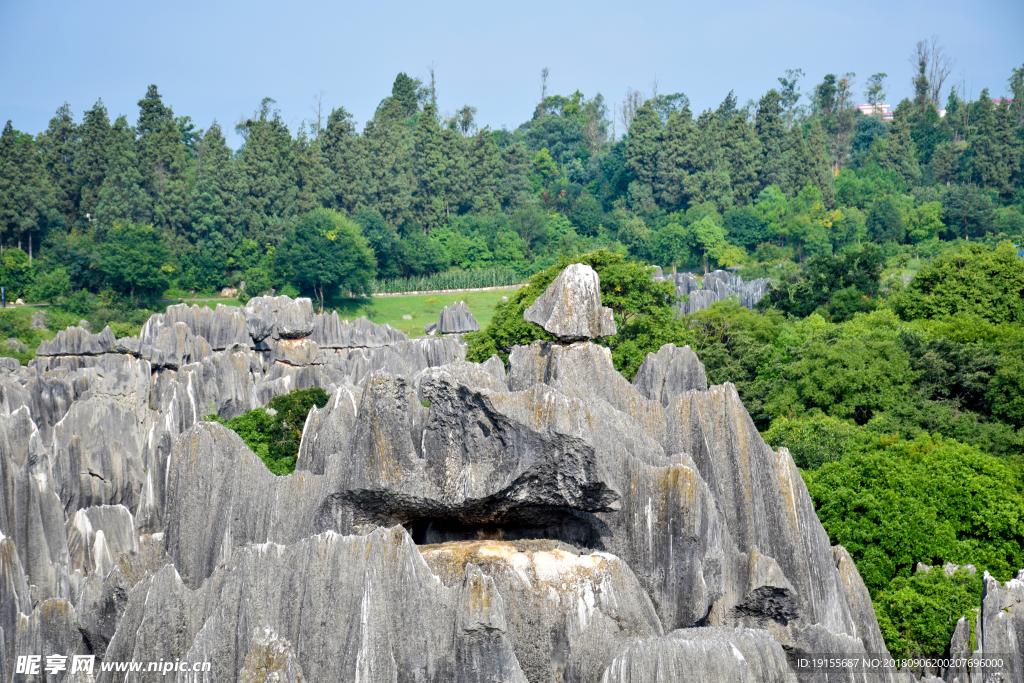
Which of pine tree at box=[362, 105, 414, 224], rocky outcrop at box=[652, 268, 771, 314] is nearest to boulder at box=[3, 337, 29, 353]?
rocky outcrop at box=[652, 268, 771, 314]

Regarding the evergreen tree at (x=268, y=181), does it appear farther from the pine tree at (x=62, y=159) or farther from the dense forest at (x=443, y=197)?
the pine tree at (x=62, y=159)

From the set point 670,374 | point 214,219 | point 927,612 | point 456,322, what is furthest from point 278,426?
point 214,219

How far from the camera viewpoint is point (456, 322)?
4956 centimetres

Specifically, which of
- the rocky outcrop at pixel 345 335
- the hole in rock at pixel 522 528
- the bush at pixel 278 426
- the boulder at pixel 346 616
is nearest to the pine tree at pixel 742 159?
the rocky outcrop at pixel 345 335

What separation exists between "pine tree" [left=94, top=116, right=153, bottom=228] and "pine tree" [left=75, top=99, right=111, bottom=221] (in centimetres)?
46

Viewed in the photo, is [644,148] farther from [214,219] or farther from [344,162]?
[214,219]

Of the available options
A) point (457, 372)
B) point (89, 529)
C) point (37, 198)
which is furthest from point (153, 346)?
point (37, 198)

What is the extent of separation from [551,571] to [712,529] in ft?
6.05

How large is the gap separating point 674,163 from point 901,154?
2830cm

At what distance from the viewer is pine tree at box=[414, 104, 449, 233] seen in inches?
3809

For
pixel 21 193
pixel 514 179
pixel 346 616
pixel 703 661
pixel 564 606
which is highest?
pixel 514 179

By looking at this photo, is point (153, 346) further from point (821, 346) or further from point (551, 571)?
point (551, 571)

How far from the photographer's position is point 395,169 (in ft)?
316

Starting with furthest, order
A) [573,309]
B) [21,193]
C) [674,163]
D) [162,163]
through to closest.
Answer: [674,163] → [162,163] → [21,193] → [573,309]
